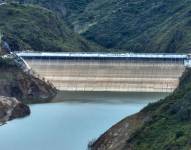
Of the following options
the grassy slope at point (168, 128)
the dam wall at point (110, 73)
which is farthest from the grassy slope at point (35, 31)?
the grassy slope at point (168, 128)

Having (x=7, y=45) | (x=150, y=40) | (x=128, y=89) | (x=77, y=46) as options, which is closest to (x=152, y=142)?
(x=128, y=89)

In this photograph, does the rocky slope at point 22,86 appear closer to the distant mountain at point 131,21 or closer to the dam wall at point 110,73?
the dam wall at point 110,73

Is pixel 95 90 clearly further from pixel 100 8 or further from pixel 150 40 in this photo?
pixel 100 8

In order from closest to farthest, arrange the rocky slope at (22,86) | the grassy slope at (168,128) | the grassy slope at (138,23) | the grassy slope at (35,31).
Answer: the grassy slope at (168,128), the rocky slope at (22,86), the grassy slope at (35,31), the grassy slope at (138,23)

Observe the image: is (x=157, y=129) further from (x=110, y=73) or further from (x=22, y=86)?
(x=110, y=73)

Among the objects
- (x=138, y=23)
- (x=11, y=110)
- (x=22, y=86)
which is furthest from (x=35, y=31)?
(x=11, y=110)

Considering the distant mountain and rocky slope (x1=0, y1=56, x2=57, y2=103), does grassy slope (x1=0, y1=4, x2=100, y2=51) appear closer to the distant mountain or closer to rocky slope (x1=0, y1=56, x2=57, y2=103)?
the distant mountain
